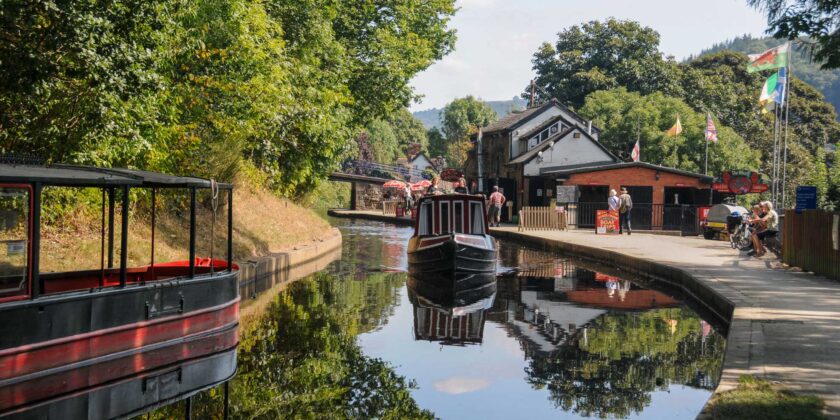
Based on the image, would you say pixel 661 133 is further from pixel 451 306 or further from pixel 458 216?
pixel 451 306

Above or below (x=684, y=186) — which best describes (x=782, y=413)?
below

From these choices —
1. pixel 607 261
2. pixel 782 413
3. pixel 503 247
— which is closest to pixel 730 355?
pixel 782 413

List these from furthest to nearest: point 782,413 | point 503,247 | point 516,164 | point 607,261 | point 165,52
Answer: point 516,164 < point 503,247 < point 607,261 < point 165,52 < point 782,413

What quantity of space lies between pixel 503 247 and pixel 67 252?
21.4 metres

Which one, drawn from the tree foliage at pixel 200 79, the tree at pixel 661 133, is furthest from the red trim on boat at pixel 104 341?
→ the tree at pixel 661 133

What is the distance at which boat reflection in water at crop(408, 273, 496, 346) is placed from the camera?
49.8 ft

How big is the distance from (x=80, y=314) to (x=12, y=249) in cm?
101

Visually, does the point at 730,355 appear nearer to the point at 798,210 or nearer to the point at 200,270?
the point at 200,270

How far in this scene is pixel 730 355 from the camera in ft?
34.3

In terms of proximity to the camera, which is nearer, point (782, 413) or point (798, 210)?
point (782, 413)

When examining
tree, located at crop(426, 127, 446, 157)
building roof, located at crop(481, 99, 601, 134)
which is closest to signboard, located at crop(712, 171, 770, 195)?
building roof, located at crop(481, 99, 601, 134)

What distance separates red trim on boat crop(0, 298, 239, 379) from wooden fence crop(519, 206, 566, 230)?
3005 cm

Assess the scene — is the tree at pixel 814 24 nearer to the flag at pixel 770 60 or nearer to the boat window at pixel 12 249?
the boat window at pixel 12 249

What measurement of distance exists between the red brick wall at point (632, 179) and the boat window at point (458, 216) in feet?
71.3
